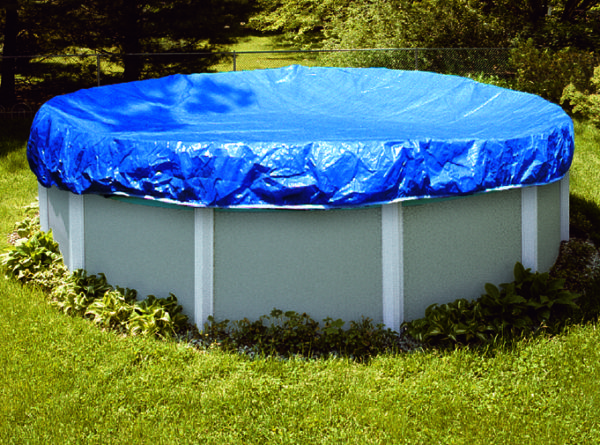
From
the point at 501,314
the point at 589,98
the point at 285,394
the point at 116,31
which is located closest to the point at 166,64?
the point at 116,31

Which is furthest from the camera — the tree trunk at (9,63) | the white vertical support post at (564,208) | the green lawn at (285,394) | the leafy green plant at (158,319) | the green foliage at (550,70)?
the tree trunk at (9,63)

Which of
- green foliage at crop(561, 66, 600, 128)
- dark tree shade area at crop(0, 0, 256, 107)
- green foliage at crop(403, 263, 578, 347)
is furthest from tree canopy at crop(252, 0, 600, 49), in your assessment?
green foliage at crop(403, 263, 578, 347)

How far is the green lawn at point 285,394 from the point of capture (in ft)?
13.7

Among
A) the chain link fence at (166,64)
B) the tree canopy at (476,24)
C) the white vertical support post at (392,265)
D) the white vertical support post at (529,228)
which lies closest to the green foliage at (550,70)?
the chain link fence at (166,64)

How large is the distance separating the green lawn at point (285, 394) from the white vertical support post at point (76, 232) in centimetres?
76

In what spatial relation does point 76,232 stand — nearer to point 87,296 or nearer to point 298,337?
point 87,296

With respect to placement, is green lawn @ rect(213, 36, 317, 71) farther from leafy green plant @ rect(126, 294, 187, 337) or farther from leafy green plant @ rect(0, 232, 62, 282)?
leafy green plant @ rect(126, 294, 187, 337)

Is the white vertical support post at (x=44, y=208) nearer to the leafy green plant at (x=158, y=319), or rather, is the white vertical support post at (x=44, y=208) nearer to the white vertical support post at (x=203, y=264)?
the leafy green plant at (x=158, y=319)

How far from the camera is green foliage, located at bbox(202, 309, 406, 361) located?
5.02 metres

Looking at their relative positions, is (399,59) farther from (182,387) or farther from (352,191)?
(182,387)

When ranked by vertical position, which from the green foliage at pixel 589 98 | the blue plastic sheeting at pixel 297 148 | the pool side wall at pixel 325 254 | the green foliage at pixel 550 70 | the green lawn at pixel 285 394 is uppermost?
the green foliage at pixel 550 70

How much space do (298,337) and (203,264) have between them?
830mm

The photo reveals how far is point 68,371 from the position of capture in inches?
189

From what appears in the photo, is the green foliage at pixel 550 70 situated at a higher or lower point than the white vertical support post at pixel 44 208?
higher
